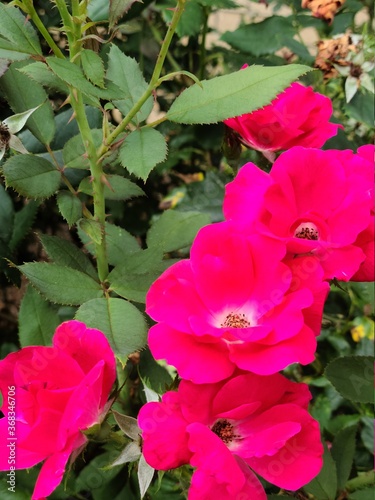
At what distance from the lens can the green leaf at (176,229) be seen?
60 cm

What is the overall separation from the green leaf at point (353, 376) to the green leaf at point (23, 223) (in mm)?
346

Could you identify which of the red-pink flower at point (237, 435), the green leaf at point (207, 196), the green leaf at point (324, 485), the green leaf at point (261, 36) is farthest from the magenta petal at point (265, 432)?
the green leaf at point (261, 36)

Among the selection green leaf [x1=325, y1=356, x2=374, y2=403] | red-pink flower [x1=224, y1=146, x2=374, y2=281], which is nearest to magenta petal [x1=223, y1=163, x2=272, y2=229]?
red-pink flower [x1=224, y1=146, x2=374, y2=281]

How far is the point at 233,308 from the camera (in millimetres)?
439

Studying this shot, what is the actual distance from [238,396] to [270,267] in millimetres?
82

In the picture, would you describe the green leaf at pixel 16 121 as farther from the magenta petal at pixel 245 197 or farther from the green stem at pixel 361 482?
the green stem at pixel 361 482

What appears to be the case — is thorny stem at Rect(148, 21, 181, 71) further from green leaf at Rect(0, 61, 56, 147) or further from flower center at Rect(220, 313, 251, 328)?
flower center at Rect(220, 313, 251, 328)

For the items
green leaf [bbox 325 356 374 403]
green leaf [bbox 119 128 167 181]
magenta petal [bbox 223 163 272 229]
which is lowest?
green leaf [bbox 325 356 374 403]

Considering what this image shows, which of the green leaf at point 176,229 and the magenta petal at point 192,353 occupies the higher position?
the magenta petal at point 192,353

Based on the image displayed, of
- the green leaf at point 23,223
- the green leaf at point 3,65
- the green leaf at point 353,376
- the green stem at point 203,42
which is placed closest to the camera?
the green leaf at point 3,65

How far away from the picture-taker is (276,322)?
0.38m

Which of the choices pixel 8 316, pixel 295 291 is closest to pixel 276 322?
pixel 295 291

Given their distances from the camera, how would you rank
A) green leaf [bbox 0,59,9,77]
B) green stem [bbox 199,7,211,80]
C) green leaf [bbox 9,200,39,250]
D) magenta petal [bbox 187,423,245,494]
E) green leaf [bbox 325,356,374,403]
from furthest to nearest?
green stem [bbox 199,7,211,80] < green leaf [bbox 9,200,39,250] < green leaf [bbox 325,356,374,403] < green leaf [bbox 0,59,9,77] < magenta petal [bbox 187,423,245,494]

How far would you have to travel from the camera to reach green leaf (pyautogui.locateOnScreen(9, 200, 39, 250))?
2.27 ft
